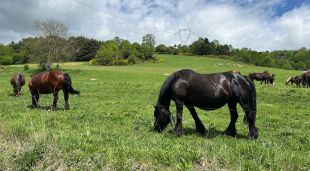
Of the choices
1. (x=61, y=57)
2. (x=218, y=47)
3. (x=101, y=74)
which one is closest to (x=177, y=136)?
(x=101, y=74)

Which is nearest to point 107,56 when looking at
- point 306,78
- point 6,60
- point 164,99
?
point 6,60

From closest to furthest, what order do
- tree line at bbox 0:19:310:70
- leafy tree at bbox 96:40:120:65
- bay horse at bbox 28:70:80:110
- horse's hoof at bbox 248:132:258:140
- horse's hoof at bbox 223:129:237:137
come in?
horse's hoof at bbox 248:132:258:140, horse's hoof at bbox 223:129:237:137, bay horse at bbox 28:70:80:110, tree line at bbox 0:19:310:70, leafy tree at bbox 96:40:120:65

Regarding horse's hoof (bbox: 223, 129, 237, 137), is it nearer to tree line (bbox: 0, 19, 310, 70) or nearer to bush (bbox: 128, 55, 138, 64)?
tree line (bbox: 0, 19, 310, 70)

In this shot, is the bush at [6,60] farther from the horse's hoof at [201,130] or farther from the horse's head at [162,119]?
the horse's hoof at [201,130]

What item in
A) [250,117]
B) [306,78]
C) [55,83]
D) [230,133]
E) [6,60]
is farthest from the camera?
[6,60]

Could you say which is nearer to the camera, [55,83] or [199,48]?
[55,83]

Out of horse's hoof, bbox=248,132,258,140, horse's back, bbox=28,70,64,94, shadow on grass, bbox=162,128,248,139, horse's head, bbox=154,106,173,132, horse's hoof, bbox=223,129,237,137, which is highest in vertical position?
horse's back, bbox=28,70,64,94

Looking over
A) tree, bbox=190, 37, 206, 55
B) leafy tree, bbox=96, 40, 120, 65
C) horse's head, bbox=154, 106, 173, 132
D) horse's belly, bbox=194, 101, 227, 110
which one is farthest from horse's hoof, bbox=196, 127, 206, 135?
tree, bbox=190, 37, 206, 55

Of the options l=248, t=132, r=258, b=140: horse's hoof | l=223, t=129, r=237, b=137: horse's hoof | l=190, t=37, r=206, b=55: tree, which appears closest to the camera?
l=248, t=132, r=258, b=140: horse's hoof

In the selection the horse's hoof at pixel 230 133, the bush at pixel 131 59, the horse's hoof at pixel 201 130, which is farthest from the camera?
the bush at pixel 131 59

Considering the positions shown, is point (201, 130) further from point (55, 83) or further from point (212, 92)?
point (55, 83)

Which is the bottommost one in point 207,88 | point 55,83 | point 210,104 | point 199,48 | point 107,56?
point 107,56

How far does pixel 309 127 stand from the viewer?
12531mm

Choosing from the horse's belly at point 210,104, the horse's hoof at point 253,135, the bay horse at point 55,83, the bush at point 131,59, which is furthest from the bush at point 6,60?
the horse's hoof at point 253,135
